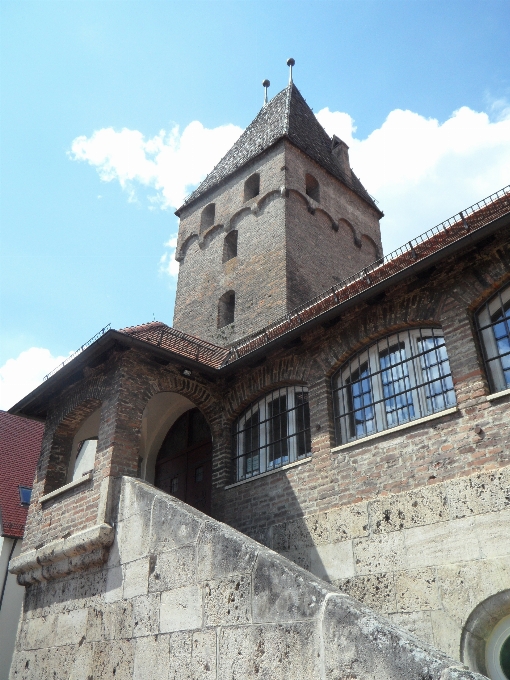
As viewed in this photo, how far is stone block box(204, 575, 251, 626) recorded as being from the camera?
5.02m

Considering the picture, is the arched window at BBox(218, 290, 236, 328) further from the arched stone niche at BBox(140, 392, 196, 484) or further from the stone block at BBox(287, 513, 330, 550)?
the stone block at BBox(287, 513, 330, 550)

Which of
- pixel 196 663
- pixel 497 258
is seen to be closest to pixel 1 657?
pixel 196 663

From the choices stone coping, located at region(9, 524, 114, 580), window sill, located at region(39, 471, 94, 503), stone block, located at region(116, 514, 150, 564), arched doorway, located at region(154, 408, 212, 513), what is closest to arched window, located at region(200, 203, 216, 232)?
arched doorway, located at region(154, 408, 212, 513)

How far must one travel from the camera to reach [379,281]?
8.38 metres

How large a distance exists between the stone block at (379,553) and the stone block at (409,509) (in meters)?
0.11

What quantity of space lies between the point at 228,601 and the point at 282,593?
759 millimetres

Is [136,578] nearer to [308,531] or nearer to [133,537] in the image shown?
[133,537]

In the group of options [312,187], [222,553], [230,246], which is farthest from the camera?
[312,187]

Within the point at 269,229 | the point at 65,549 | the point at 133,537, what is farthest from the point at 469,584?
the point at 269,229

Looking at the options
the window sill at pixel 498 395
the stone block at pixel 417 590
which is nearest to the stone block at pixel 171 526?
the stone block at pixel 417 590

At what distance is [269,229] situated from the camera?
653 inches

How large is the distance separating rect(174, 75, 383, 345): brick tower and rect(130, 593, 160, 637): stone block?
356 inches

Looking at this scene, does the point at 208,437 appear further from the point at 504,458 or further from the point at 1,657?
the point at 1,657

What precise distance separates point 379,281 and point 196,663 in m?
5.40
